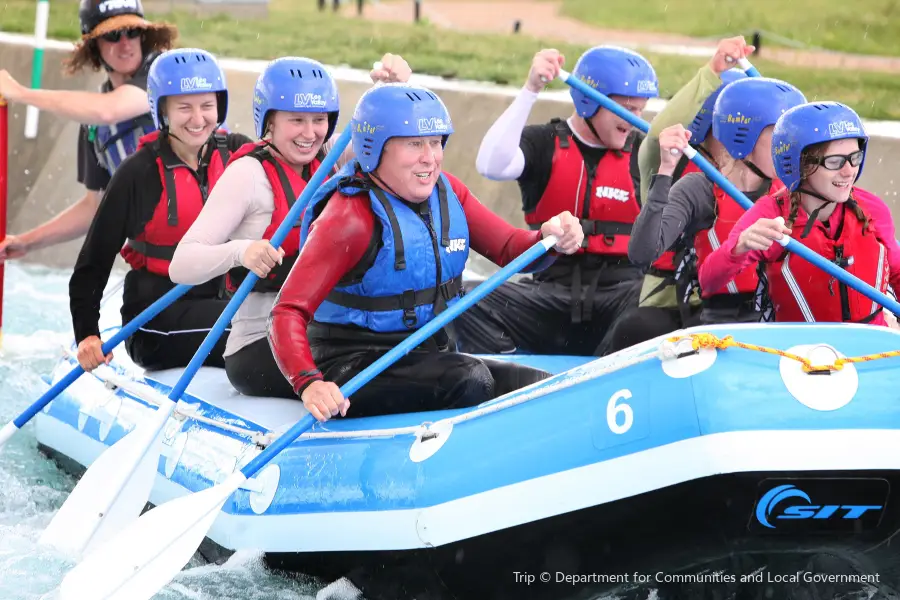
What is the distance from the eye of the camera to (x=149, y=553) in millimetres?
4094

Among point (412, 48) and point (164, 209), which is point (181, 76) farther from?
point (412, 48)

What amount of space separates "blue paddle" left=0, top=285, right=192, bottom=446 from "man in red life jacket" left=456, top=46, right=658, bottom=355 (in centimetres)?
116

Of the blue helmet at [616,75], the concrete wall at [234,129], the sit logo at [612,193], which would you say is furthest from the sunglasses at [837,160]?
the concrete wall at [234,129]

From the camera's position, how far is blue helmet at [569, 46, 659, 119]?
5281 mm

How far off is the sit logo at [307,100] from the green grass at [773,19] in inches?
321

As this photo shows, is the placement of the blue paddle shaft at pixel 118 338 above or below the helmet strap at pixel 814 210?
below

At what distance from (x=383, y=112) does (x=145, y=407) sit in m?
1.57

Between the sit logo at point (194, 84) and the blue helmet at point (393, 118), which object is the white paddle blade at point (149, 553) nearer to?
the blue helmet at point (393, 118)

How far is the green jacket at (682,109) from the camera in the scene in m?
5.00

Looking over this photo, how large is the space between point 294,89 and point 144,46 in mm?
1682

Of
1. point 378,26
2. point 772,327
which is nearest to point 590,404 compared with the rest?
point 772,327

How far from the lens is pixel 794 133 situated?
13.5 feet

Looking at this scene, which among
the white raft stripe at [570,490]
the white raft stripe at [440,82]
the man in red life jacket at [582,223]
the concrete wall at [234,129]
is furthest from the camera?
the concrete wall at [234,129]

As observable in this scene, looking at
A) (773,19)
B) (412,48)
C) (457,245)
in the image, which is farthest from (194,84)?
(773,19)
